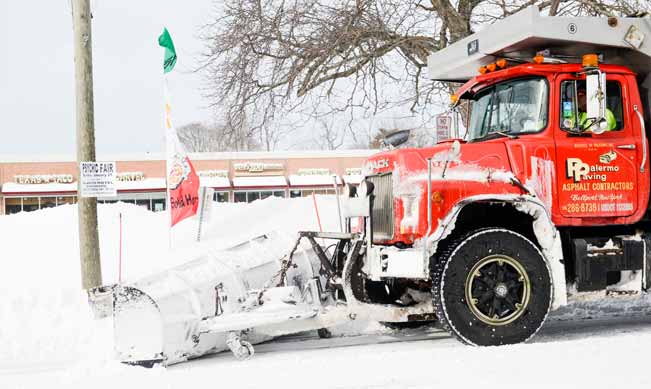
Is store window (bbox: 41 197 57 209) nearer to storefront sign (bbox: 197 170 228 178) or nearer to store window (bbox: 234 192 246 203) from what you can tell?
storefront sign (bbox: 197 170 228 178)

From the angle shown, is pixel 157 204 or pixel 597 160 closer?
pixel 597 160

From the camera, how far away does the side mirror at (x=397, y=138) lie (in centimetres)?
687

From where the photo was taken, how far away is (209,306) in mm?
6355

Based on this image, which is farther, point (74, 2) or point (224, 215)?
point (224, 215)

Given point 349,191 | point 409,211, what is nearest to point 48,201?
point 349,191

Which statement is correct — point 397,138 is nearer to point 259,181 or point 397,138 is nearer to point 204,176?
point 204,176

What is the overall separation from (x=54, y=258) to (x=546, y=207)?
9090 mm

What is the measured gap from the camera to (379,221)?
22.2ft

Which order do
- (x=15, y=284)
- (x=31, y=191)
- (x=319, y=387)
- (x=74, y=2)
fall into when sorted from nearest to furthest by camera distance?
(x=319, y=387)
(x=74, y=2)
(x=15, y=284)
(x=31, y=191)

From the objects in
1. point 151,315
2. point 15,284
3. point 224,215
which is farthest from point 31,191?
point 151,315

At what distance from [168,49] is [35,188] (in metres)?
30.0

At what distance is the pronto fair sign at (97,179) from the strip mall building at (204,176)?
30.4 m

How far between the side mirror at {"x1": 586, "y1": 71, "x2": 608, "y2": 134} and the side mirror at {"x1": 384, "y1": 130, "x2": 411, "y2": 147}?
1.64 meters

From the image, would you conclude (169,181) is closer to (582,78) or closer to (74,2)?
(74,2)
